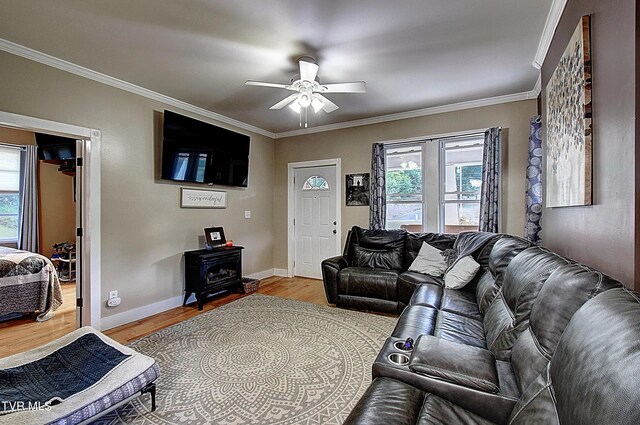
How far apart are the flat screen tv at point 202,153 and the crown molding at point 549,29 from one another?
12.4 ft

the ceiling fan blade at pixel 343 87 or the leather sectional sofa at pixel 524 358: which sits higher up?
the ceiling fan blade at pixel 343 87

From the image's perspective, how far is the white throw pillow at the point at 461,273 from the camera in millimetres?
2902

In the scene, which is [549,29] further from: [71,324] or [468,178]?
[71,324]

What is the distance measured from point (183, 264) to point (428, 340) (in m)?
3.47

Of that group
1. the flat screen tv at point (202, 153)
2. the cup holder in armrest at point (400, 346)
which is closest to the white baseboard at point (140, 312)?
the flat screen tv at point (202, 153)

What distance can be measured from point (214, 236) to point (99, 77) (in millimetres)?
2226

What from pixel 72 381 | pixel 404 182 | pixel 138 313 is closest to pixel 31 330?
pixel 138 313

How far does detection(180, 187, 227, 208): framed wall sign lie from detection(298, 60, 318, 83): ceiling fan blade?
7.64 feet

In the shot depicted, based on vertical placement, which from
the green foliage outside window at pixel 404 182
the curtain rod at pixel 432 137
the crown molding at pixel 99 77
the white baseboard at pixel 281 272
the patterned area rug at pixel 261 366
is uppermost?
the crown molding at pixel 99 77

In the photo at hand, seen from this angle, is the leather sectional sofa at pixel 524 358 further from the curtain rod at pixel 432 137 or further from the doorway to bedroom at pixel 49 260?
the doorway to bedroom at pixel 49 260

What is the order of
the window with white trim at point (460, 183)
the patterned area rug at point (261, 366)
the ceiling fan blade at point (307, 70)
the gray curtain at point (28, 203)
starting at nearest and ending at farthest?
the patterned area rug at point (261, 366)
the ceiling fan blade at point (307, 70)
the window with white trim at point (460, 183)
the gray curtain at point (28, 203)

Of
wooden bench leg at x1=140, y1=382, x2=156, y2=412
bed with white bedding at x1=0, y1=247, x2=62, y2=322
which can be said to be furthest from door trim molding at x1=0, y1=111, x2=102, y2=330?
wooden bench leg at x1=140, y1=382, x2=156, y2=412

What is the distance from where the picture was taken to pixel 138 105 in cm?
348

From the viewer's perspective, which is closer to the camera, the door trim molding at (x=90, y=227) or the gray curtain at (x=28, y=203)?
the door trim molding at (x=90, y=227)
